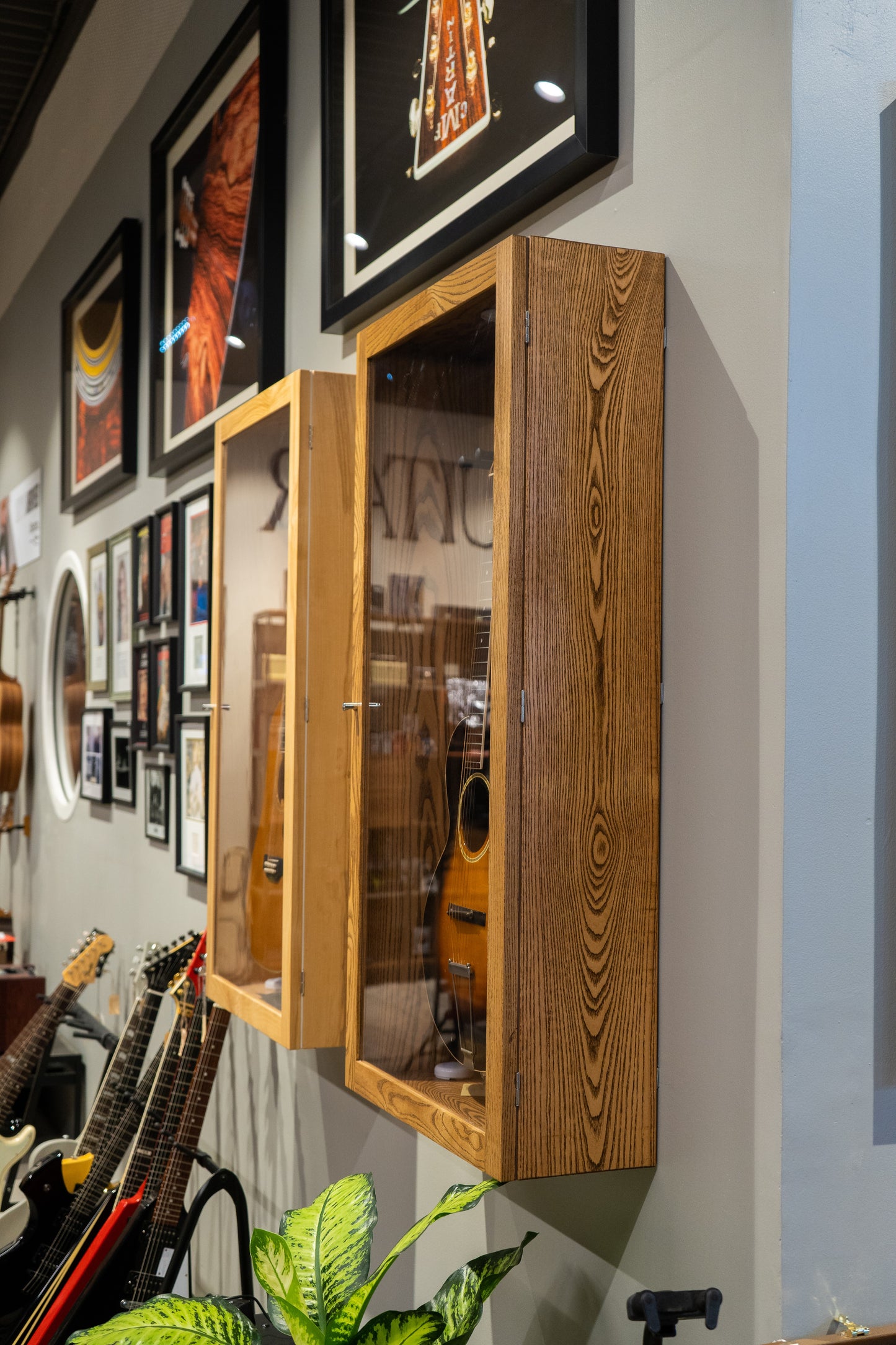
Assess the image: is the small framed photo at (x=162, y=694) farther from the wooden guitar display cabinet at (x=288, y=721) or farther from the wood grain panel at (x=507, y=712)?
the wood grain panel at (x=507, y=712)

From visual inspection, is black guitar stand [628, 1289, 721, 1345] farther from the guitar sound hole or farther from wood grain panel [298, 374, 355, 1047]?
wood grain panel [298, 374, 355, 1047]

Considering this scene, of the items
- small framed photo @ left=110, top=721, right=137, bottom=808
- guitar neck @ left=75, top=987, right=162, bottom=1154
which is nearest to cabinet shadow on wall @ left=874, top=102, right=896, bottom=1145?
guitar neck @ left=75, top=987, right=162, bottom=1154

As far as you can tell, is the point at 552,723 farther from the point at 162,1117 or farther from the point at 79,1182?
the point at 79,1182

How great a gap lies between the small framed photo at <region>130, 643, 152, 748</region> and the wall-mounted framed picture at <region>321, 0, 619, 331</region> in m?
1.36

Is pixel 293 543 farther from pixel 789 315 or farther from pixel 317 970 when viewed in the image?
pixel 789 315

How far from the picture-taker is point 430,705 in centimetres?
150

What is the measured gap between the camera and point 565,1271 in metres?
1.40

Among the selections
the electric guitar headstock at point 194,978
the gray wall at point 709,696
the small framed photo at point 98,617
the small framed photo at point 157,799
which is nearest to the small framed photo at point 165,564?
the small framed photo at point 157,799

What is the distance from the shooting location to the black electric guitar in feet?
7.23

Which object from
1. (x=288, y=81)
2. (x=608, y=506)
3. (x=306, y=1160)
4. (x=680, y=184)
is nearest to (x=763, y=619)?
(x=608, y=506)

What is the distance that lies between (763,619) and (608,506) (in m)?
0.20

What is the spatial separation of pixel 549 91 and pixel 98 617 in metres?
2.62

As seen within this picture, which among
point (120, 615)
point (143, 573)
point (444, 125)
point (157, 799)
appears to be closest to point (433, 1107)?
point (444, 125)

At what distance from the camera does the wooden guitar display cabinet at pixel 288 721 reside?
177 cm
